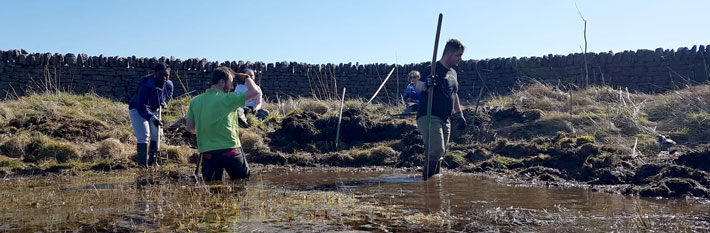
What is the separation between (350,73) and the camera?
66.5ft

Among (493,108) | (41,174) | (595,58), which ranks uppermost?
(595,58)

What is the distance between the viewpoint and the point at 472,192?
817 centimetres

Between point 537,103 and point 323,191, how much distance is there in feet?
26.5

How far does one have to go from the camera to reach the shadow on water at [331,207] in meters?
5.91

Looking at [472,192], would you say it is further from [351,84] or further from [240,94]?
[351,84]

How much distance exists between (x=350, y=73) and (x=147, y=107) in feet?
34.5

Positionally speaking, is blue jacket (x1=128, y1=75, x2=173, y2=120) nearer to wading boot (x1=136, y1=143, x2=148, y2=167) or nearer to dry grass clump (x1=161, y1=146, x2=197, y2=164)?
wading boot (x1=136, y1=143, x2=148, y2=167)

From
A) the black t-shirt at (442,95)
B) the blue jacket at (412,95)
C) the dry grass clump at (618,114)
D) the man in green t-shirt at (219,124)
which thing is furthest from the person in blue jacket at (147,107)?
the dry grass clump at (618,114)

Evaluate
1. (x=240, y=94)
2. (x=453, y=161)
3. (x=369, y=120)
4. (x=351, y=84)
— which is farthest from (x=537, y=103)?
(x=240, y=94)

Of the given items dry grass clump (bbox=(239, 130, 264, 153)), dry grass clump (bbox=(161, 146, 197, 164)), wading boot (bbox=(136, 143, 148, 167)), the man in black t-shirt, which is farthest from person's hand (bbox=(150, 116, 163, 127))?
the man in black t-shirt

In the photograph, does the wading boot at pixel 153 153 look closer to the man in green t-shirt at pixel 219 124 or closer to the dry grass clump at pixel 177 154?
the dry grass clump at pixel 177 154

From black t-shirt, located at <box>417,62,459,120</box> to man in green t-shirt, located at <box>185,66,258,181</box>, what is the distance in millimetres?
2105

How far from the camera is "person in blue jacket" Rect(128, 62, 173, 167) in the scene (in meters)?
10.1

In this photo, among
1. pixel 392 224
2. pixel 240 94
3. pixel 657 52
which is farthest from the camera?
pixel 657 52
